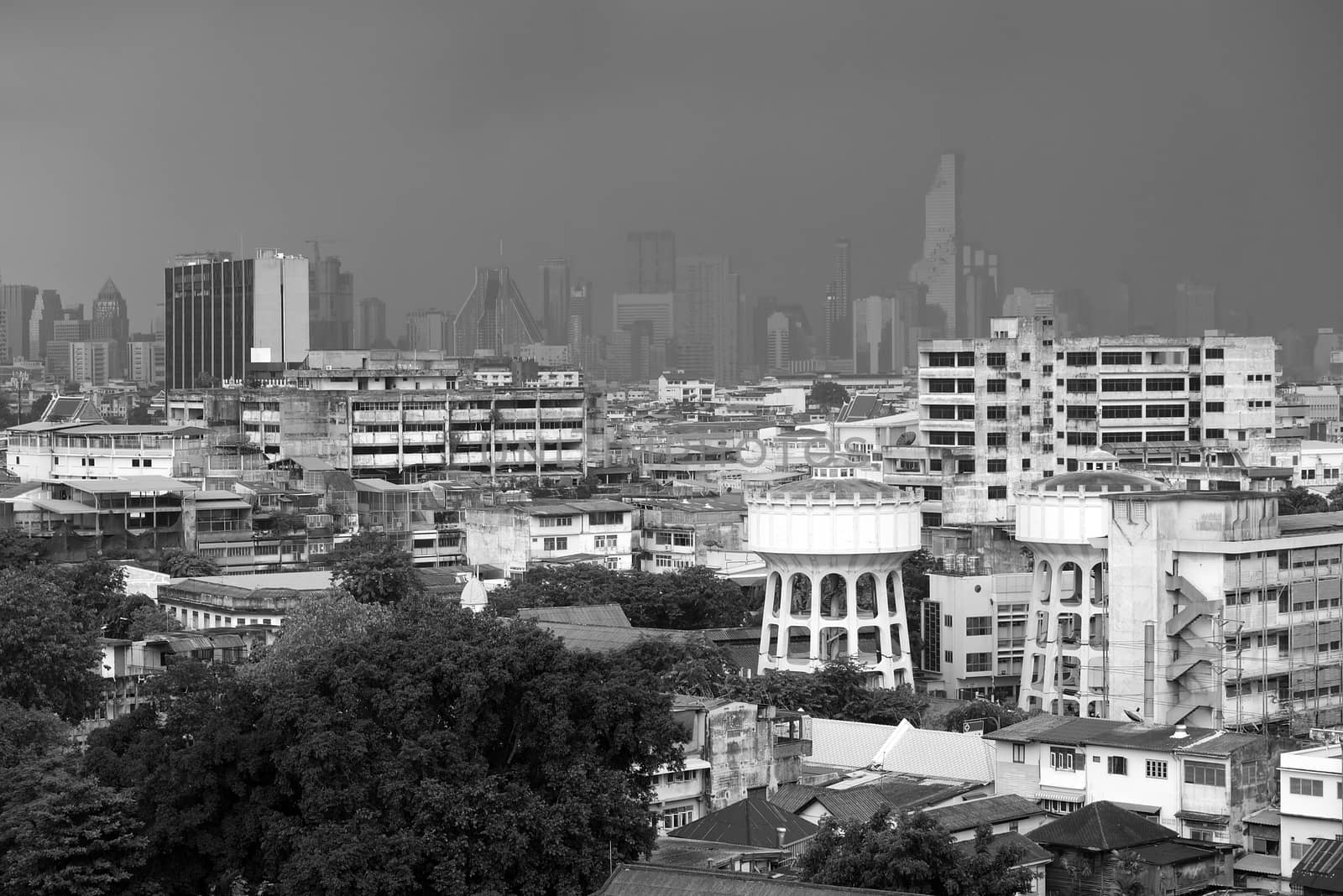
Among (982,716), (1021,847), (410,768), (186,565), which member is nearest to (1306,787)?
(1021,847)

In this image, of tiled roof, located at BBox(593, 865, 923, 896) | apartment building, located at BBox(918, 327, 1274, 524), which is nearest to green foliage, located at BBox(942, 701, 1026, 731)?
tiled roof, located at BBox(593, 865, 923, 896)

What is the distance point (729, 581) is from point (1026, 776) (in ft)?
89.2

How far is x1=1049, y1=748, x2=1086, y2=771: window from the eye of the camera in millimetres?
37656

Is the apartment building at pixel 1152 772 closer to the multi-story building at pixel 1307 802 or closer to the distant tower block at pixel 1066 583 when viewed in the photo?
the multi-story building at pixel 1307 802

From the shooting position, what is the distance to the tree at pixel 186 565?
211ft

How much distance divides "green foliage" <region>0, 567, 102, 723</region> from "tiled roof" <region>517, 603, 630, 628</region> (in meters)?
11.9

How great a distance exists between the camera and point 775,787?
39.6 m

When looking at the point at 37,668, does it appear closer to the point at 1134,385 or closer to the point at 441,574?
the point at 441,574

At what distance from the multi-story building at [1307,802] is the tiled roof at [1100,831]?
1787 mm

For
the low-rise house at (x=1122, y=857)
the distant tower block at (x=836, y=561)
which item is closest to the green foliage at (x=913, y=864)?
the low-rise house at (x=1122, y=857)

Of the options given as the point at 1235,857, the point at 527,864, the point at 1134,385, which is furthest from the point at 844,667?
the point at 1134,385

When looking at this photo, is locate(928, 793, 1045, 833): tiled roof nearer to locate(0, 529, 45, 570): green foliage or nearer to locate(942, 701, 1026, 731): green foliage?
locate(942, 701, 1026, 731): green foliage

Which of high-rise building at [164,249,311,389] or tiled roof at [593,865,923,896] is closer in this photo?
tiled roof at [593,865,923,896]

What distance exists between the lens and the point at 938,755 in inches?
1617
